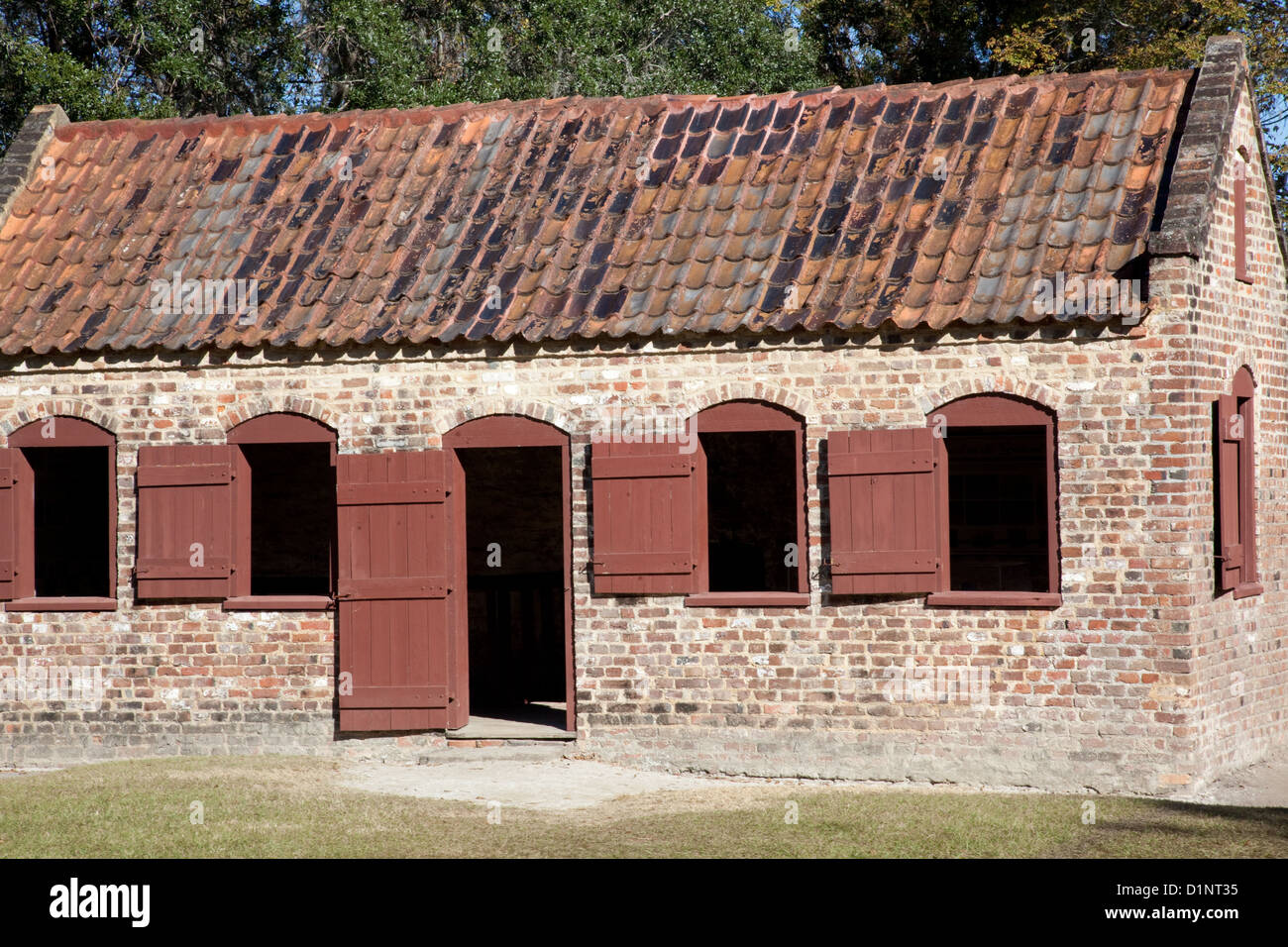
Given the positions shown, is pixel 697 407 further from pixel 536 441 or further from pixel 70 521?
pixel 70 521

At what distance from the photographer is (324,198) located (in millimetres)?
13320

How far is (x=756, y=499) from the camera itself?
16812 mm

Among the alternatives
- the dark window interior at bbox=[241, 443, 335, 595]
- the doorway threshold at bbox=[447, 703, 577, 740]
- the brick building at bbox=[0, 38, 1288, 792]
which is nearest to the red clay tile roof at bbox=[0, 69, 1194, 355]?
the brick building at bbox=[0, 38, 1288, 792]

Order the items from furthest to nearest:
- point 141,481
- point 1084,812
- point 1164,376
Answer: point 141,481, point 1164,376, point 1084,812

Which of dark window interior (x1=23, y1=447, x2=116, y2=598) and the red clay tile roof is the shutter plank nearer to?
the red clay tile roof

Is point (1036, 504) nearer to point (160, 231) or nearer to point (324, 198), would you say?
point (324, 198)

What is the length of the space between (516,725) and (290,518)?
5168 millimetres

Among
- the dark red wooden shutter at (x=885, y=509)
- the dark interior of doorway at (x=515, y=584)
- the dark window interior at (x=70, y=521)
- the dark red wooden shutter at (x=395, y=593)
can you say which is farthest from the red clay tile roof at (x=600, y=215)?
the dark window interior at (x=70, y=521)

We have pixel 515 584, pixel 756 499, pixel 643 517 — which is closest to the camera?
pixel 643 517

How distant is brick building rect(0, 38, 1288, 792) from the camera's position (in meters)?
10.7

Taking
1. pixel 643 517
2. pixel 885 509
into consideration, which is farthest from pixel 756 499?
pixel 885 509

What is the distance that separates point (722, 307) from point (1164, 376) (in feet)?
10.7

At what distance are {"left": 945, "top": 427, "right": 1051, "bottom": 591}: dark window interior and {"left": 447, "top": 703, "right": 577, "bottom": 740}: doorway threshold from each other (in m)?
4.70
